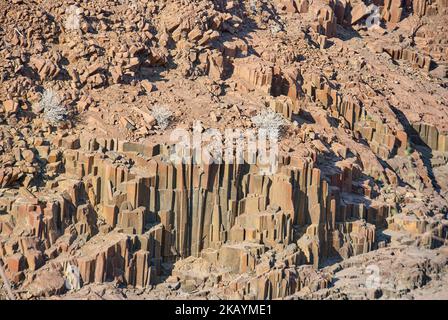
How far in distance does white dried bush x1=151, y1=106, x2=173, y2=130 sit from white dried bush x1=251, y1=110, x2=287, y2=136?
3.05m

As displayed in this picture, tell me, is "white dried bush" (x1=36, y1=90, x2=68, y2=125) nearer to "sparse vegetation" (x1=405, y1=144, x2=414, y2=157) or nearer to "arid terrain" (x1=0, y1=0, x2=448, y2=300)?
"arid terrain" (x1=0, y1=0, x2=448, y2=300)

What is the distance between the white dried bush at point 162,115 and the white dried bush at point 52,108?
307 cm

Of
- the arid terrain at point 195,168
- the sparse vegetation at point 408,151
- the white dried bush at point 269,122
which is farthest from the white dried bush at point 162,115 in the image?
the sparse vegetation at point 408,151

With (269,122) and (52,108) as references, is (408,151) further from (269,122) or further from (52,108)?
(52,108)

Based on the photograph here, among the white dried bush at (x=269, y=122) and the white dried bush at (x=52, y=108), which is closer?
the white dried bush at (x=52, y=108)

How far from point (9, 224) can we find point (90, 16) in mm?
10416

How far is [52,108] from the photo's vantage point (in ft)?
133

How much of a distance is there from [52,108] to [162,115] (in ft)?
12.3

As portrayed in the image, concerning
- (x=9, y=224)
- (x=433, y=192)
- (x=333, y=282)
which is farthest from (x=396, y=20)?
(x=9, y=224)

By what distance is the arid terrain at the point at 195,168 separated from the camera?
1508 inches

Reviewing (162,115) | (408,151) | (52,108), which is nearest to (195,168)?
(162,115)

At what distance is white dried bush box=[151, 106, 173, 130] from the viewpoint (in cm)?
4175

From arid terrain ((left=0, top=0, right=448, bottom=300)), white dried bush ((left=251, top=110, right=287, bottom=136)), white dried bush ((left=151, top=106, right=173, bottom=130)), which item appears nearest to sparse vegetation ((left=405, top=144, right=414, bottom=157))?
arid terrain ((left=0, top=0, right=448, bottom=300))

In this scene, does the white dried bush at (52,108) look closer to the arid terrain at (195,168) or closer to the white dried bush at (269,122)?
the arid terrain at (195,168)
